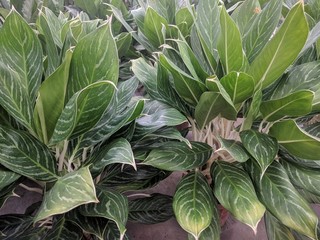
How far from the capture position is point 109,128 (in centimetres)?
73

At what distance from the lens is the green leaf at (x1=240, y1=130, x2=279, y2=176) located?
71 centimetres

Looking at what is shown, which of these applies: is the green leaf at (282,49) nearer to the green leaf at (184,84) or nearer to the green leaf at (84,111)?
the green leaf at (184,84)

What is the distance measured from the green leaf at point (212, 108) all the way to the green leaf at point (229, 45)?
10 centimetres

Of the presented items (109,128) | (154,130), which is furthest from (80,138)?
(154,130)

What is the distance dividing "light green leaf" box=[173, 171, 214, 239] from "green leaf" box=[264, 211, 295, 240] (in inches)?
7.4

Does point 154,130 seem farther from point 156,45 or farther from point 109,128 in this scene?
point 156,45

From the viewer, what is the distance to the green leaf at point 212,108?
74 cm

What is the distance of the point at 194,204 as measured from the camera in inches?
28.7

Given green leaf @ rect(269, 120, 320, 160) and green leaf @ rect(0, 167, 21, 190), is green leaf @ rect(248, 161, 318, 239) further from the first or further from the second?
green leaf @ rect(0, 167, 21, 190)

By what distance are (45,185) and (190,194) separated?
350 mm

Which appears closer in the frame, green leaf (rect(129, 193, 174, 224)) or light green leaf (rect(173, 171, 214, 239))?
light green leaf (rect(173, 171, 214, 239))

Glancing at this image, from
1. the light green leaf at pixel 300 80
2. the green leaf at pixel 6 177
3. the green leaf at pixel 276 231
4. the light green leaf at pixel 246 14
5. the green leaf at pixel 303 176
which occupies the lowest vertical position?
the green leaf at pixel 276 231

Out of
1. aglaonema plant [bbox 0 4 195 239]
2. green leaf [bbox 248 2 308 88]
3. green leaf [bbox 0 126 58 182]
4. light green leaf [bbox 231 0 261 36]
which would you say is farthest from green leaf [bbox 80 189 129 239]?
light green leaf [bbox 231 0 261 36]

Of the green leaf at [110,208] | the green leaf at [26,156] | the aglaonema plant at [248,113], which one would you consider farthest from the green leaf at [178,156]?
the green leaf at [26,156]
